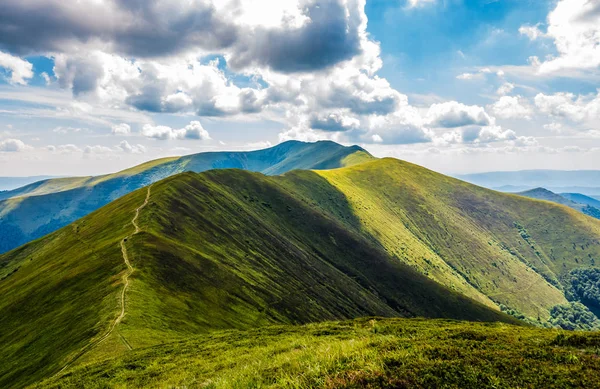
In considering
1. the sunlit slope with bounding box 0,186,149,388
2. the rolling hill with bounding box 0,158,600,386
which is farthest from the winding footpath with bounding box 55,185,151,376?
the sunlit slope with bounding box 0,186,149,388

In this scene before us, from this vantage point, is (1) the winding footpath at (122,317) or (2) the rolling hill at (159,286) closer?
(1) the winding footpath at (122,317)

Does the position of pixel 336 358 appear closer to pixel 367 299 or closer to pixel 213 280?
pixel 213 280

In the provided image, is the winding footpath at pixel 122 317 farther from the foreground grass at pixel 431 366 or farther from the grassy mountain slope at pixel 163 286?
the foreground grass at pixel 431 366

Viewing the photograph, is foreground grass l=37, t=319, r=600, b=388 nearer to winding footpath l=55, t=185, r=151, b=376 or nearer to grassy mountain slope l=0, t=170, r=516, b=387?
Result: winding footpath l=55, t=185, r=151, b=376

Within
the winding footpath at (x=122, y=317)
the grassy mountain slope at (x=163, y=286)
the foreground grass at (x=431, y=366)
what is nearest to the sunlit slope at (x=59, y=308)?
the grassy mountain slope at (x=163, y=286)

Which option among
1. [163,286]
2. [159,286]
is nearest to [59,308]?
[159,286]

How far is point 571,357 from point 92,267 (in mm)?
75111

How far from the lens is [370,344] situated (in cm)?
1778

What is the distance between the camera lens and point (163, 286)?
6238cm

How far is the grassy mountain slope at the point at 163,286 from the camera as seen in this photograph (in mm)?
44594

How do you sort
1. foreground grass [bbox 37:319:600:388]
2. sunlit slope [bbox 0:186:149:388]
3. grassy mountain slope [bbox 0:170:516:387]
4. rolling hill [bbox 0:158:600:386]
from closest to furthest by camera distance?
foreground grass [bbox 37:319:600:388] < sunlit slope [bbox 0:186:149:388] < rolling hill [bbox 0:158:600:386] < grassy mountain slope [bbox 0:170:516:387]

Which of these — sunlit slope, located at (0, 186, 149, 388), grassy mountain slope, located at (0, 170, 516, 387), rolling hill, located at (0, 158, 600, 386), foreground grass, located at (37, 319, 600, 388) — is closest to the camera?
foreground grass, located at (37, 319, 600, 388)

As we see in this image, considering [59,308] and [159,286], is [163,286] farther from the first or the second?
[59,308]

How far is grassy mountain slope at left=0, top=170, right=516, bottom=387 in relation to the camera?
44594mm
